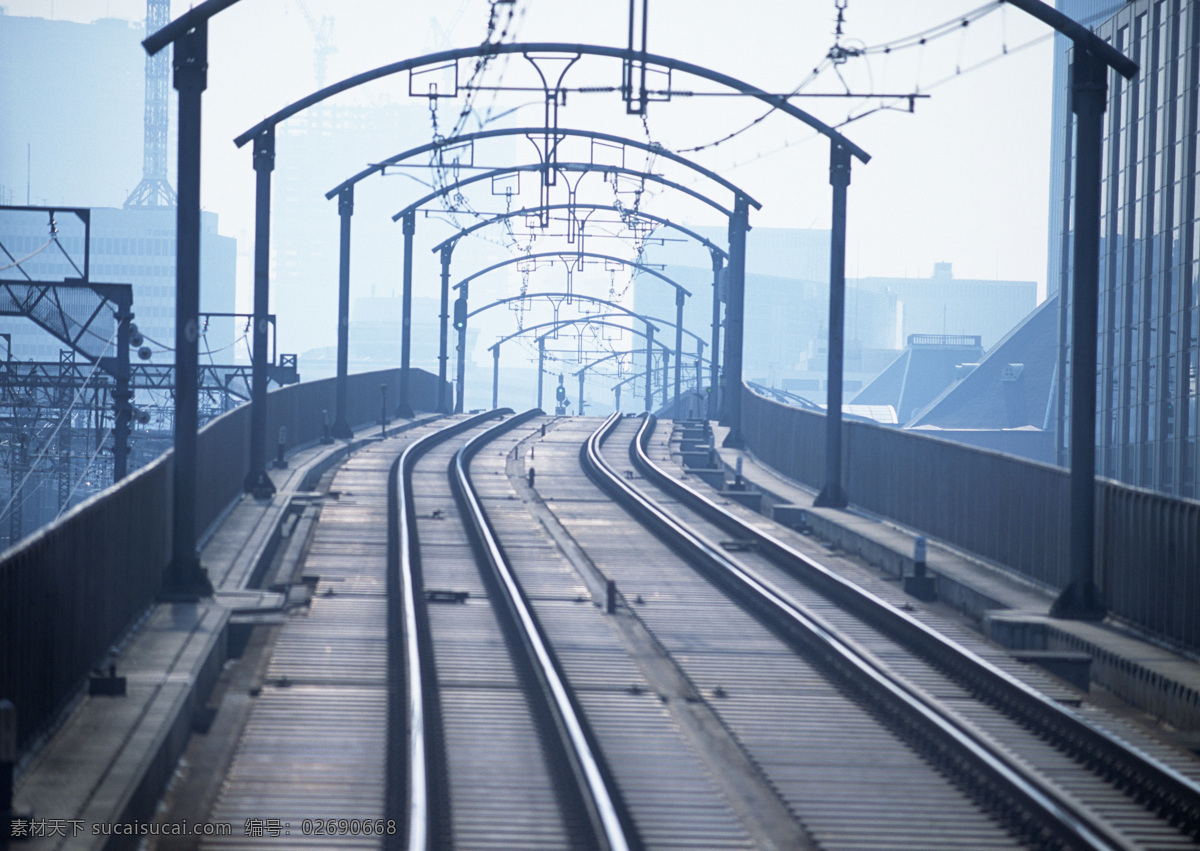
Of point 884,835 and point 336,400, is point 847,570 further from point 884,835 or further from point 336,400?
point 336,400

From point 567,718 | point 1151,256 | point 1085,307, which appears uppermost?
point 1151,256

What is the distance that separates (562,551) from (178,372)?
7229 millimetres

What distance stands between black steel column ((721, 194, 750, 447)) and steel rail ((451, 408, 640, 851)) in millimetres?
17468

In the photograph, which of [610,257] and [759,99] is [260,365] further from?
[610,257]

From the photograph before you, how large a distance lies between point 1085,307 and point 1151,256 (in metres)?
35.1

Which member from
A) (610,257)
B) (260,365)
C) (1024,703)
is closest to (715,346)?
(610,257)

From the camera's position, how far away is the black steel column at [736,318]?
36.0m

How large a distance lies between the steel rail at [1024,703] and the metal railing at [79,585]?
273 inches

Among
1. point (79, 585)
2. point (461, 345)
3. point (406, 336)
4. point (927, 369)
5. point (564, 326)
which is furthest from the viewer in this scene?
point (927, 369)

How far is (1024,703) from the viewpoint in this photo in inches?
429

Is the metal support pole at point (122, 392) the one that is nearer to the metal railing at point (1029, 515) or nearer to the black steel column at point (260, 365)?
the black steel column at point (260, 365)

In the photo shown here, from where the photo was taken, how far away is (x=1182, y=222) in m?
43.7

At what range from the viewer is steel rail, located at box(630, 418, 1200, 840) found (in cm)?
876

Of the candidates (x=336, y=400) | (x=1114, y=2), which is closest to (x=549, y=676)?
(x=336, y=400)
